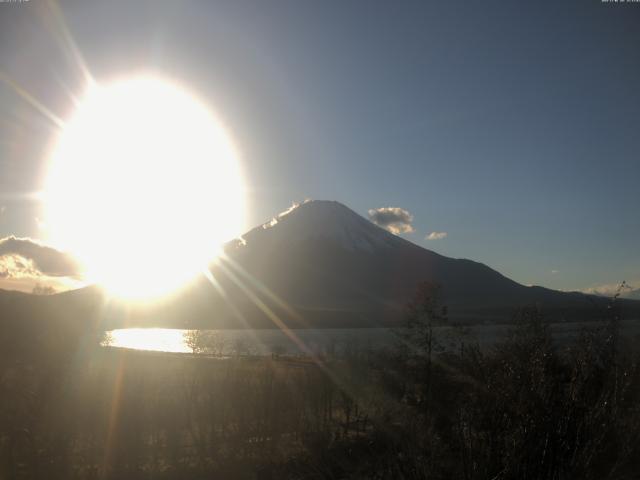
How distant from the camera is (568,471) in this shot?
3.91m

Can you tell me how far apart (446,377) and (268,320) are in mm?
147914

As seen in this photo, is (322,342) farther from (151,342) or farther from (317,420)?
(317,420)

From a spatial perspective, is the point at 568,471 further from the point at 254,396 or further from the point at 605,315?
the point at 254,396

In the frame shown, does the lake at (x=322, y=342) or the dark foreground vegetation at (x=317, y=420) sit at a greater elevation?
the lake at (x=322, y=342)

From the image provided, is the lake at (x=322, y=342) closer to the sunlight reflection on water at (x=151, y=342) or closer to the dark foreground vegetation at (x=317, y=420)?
the sunlight reflection on water at (x=151, y=342)

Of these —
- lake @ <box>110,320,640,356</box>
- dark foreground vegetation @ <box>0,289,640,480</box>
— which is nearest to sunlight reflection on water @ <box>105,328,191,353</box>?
lake @ <box>110,320,640,356</box>

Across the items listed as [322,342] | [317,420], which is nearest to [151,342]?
[322,342]

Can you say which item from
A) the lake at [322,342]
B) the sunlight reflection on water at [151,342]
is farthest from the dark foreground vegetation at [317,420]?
the sunlight reflection on water at [151,342]

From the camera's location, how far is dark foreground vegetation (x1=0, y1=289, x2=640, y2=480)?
398cm

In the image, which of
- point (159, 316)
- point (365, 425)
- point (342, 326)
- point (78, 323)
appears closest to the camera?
point (78, 323)

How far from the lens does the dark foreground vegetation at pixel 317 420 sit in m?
3.98

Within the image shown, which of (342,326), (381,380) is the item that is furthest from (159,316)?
(381,380)

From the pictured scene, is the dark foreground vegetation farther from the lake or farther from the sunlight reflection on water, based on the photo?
the sunlight reflection on water

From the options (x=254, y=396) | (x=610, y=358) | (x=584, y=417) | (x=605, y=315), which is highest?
(x=605, y=315)
